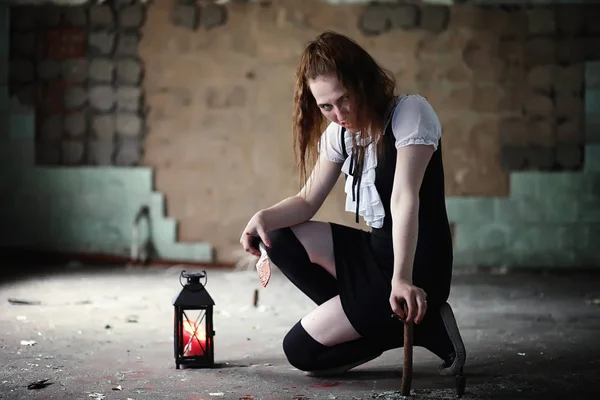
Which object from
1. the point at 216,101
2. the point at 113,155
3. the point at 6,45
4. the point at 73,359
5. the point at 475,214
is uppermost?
the point at 6,45

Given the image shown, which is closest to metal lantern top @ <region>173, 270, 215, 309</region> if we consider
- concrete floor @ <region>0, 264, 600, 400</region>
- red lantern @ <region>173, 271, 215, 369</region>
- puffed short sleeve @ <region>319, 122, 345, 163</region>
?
red lantern @ <region>173, 271, 215, 369</region>

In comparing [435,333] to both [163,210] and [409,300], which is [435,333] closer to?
[409,300]

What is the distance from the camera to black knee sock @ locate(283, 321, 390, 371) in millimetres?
2668

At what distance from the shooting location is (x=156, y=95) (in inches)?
236

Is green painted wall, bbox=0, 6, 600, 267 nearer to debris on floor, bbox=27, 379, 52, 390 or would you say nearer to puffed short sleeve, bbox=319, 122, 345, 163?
puffed short sleeve, bbox=319, 122, 345, 163

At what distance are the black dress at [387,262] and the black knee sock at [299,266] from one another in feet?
0.30

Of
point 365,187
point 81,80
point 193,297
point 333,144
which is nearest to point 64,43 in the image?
point 81,80

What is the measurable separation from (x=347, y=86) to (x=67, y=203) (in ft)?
13.4

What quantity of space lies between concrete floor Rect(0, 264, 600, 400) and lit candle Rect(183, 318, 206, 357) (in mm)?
73

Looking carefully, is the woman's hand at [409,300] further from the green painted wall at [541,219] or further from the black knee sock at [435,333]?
the green painted wall at [541,219]

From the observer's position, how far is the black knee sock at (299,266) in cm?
270

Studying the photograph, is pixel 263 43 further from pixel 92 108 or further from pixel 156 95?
pixel 92 108

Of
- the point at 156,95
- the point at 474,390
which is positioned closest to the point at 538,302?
the point at 474,390

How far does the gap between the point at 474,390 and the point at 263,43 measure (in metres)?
3.81
